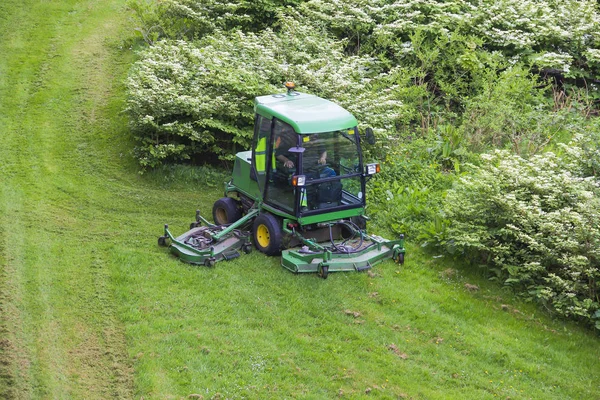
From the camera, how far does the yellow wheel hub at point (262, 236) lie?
40.5 ft

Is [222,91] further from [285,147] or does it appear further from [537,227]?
[537,227]

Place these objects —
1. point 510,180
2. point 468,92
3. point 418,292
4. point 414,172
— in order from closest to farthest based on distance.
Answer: point 418,292 < point 510,180 < point 414,172 < point 468,92

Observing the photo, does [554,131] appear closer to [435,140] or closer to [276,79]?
[435,140]

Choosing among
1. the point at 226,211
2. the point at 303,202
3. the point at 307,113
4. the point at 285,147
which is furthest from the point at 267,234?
the point at 307,113

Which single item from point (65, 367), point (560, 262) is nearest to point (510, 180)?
point (560, 262)

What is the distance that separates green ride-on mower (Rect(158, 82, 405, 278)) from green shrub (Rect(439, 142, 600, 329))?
1398 mm

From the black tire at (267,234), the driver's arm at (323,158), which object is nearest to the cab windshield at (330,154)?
the driver's arm at (323,158)

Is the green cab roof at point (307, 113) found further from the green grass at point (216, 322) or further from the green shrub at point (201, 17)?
the green shrub at point (201, 17)

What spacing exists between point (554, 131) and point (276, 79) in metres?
6.35

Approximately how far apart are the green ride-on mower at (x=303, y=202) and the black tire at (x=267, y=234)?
0.02 meters

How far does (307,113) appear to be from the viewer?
39.6 feet

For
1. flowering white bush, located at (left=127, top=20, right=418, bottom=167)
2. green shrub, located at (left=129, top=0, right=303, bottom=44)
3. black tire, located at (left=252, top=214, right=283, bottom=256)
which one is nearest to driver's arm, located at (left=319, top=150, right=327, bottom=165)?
black tire, located at (left=252, top=214, right=283, bottom=256)

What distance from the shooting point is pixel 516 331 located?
1055cm

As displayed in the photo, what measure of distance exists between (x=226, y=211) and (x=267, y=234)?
1.29 metres
